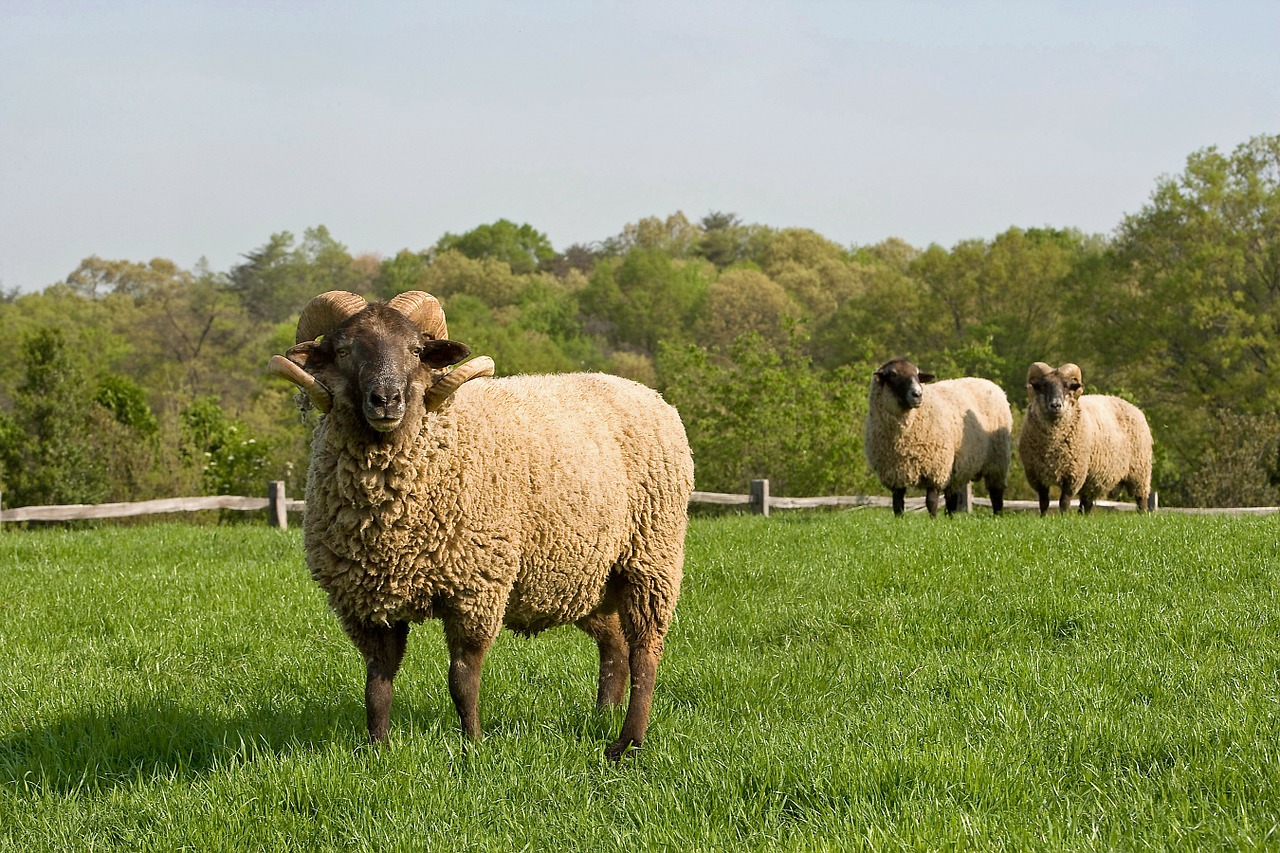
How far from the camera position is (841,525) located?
13.0 m

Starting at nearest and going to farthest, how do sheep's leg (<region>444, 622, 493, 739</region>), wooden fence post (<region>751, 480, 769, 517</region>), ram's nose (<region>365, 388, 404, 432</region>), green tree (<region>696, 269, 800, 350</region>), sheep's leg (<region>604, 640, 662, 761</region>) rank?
ram's nose (<region>365, 388, 404, 432</region>) < sheep's leg (<region>444, 622, 493, 739</region>) < sheep's leg (<region>604, 640, 662, 761</region>) < wooden fence post (<region>751, 480, 769, 517</region>) < green tree (<region>696, 269, 800, 350</region>)

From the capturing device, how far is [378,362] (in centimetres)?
518

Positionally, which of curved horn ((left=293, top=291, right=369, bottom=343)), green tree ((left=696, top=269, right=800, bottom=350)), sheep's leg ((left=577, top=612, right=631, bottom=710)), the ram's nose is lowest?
sheep's leg ((left=577, top=612, right=631, bottom=710))

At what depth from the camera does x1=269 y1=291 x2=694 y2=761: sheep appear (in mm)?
5371

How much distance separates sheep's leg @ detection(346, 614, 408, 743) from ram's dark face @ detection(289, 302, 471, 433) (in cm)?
99

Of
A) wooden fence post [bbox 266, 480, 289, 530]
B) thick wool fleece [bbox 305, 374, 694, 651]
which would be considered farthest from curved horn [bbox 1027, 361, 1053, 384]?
thick wool fleece [bbox 305, 374, 694, 651]

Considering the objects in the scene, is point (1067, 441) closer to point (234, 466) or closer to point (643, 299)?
point (234, 466)

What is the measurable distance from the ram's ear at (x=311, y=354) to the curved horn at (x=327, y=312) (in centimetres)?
17

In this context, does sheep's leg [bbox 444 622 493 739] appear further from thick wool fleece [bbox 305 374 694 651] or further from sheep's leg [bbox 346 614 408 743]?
sheep's leg [bbox 346 614 408 743]

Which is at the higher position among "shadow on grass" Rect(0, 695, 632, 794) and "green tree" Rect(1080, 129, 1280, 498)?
"green tree" Rect(1080, 129, 1280, 498)

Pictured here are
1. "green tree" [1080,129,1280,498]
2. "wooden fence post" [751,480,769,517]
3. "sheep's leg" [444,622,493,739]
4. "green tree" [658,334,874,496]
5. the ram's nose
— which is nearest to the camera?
the ram's nose

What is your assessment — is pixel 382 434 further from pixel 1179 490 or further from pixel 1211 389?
pixel 1211 389

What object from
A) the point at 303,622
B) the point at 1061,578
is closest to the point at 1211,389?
the point at 1061,578

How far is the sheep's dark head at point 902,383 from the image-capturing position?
15492 mm
